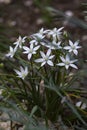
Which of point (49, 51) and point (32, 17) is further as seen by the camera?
point (32, 17)

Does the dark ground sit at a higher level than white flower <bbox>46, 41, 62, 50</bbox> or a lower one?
higher

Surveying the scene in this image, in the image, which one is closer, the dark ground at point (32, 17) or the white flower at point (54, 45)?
the white flower at point (54, 45)

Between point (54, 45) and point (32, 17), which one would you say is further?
point (32, 17)

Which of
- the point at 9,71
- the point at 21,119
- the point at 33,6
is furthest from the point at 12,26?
the point at 21,119

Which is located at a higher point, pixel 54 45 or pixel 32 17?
pixel 32 17

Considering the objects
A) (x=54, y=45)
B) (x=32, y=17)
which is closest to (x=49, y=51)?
(x=54, y=45)

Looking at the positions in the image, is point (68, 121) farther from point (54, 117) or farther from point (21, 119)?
point (21, 119)

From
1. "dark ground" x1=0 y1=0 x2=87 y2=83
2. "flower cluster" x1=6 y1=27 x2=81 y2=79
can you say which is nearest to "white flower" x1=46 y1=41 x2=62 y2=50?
"flower cluster" x1=6 y1=27 x2=81 y2=79

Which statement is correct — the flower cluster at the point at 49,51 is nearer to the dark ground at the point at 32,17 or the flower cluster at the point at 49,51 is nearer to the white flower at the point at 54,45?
the white flower at the point at 54,45

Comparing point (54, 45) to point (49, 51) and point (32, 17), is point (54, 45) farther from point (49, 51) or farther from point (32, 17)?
point (32, 17)

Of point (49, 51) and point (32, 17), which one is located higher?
point (32, 17)

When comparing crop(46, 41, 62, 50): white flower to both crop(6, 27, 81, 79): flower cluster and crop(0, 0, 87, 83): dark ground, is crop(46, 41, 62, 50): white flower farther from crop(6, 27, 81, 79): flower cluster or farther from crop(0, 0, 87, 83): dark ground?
crop(0, 0, 87, 83): dark ground

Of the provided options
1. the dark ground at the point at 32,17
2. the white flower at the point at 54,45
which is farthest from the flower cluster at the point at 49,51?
the dark ground at the point at 32,17
